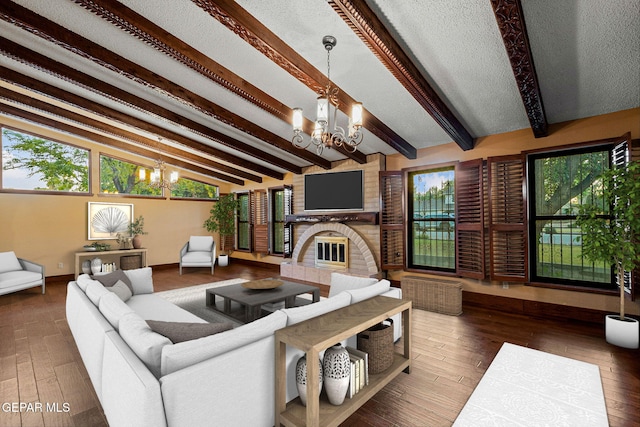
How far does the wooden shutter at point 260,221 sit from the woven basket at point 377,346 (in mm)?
5886

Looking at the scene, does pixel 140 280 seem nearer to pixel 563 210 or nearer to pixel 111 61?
pixel 111 61

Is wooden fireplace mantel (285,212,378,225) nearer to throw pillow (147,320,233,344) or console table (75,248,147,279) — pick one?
console table (75,248,147,279)

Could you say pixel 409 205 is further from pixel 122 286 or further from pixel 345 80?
pixel 122 286

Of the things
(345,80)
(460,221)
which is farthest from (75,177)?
(460,221)

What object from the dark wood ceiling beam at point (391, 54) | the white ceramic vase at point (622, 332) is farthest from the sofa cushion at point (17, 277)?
the white ceramic vase at point (622, 332)

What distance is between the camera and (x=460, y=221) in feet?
15.0

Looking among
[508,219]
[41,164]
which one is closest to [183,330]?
[508,219]

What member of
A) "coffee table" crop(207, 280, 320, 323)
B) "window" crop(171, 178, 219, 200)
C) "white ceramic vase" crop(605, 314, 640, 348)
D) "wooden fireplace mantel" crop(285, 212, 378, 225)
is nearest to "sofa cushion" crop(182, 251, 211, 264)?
"window" crop(171, 178, 219, 200)

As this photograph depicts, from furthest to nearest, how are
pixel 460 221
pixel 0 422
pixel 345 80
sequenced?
pixel 460 221
pixel 345 80
pixel 0 422

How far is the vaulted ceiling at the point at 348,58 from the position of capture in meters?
2.39

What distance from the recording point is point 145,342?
→ 1591 mm

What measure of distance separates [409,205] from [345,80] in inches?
108

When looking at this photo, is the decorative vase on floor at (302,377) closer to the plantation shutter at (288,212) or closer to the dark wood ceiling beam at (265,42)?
the dark wood ceiling beam at (265,42)

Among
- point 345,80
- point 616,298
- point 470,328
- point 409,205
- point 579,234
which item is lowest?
point 470,328
